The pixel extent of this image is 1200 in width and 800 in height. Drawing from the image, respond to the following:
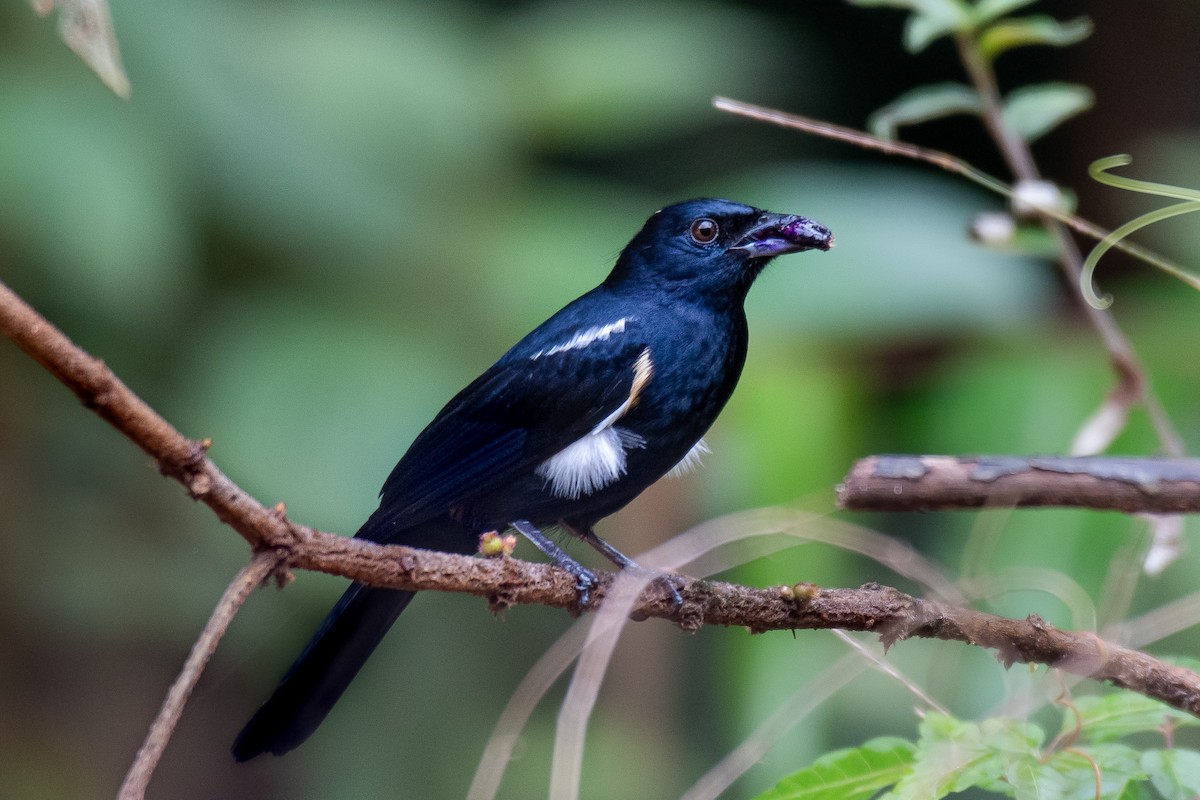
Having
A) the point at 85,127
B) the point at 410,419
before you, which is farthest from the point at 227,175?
the point at 410,419

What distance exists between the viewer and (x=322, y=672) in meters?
1.48

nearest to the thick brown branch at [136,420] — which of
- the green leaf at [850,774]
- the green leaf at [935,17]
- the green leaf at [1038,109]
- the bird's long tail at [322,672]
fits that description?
the bird's long tail at [322,672]

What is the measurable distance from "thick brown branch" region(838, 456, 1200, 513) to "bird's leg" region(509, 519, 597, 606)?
1.92ft

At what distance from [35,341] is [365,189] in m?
2.69

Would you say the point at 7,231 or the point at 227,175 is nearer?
the point at 7,231

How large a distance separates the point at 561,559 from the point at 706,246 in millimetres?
528

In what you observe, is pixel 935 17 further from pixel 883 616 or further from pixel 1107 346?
pixel 883 616

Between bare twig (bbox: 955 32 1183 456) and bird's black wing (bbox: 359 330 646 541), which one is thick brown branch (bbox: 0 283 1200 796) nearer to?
bird's black wing (bbox: 359 330 646 541)

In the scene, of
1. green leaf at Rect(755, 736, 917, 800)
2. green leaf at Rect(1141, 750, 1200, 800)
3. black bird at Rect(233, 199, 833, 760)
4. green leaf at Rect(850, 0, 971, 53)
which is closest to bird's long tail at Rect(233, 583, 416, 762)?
black bird at Rect(233, 199, 833, 760)

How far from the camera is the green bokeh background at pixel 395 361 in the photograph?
2.91 meters

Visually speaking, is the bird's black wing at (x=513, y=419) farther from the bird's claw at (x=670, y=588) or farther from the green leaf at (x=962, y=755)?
the green leaf at (x=962, y=755)

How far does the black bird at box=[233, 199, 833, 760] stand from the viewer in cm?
161

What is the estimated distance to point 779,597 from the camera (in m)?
1.45

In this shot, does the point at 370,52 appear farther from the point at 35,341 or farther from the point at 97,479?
the point at 35,341
